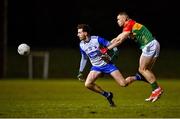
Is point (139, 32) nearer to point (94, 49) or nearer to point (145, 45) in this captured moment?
point (145, 45)

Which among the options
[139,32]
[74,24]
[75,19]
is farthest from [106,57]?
[75,19]

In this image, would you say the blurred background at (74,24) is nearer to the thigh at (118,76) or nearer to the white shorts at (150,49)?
the white shorts at (150,49)

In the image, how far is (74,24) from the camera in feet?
141

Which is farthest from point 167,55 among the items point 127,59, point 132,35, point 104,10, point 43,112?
point 43,112

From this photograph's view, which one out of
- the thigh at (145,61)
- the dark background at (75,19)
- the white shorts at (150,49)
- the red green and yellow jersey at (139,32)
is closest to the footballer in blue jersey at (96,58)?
the red green and yellow jersey at (139,32)

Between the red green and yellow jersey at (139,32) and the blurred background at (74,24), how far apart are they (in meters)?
23.0

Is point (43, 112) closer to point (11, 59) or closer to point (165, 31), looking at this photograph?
point (11, 59)

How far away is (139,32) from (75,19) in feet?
85.3

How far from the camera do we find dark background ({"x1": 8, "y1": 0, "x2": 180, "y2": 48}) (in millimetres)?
42594

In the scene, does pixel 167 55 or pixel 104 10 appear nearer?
pixel 167 55

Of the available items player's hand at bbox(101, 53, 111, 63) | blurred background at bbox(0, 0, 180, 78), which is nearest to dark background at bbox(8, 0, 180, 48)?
blurred background at bbox(0, 0, 180, 78)

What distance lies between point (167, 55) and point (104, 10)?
5.45 m

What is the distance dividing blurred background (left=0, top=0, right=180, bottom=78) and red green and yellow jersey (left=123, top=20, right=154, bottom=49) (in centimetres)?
2295

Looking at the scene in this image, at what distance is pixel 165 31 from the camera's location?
4288 cm
